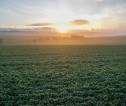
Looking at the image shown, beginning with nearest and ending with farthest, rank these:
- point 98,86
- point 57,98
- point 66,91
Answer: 1. point 57,98
2. point 66,91
3. point 98,86

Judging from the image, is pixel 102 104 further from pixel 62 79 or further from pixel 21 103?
pixel 62 79

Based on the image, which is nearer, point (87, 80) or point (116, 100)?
point (116, 100)

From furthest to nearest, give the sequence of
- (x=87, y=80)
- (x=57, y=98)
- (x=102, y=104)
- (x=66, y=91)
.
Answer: (x=87, y=80), (x=66, y=91), (x=57, y=98), (x=102, y=104)

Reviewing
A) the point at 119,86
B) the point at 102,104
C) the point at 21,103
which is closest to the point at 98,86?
the point at 119,86

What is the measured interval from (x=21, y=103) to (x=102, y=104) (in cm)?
482

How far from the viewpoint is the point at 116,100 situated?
15031 millimetres

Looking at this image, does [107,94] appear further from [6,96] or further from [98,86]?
[6,96]

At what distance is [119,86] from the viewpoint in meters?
18.8

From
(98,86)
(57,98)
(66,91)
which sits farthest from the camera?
(98,86)

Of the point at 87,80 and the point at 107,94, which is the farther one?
the point at 87,80

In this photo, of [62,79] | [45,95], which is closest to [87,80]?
[62,79]

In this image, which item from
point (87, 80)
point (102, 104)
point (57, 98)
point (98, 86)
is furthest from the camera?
point (87, 80)

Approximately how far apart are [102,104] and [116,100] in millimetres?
1195

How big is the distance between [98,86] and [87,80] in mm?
2678
